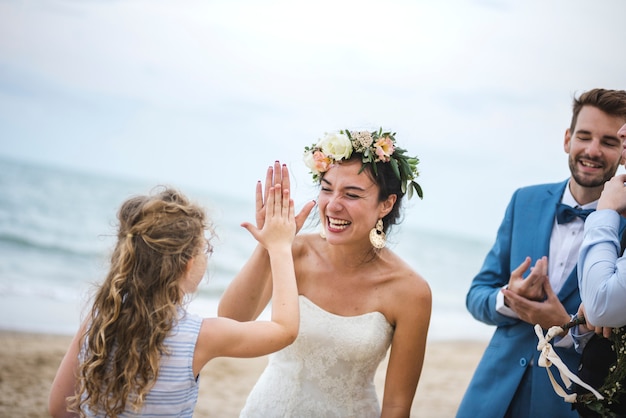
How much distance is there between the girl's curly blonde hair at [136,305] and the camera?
2.63 m

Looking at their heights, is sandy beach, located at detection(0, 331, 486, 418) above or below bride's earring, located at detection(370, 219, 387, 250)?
below

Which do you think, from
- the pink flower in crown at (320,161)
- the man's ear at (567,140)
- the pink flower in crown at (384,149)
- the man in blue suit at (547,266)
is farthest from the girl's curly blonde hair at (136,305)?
the man's ear at (567,140)

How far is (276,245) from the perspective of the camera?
3143 millimetres

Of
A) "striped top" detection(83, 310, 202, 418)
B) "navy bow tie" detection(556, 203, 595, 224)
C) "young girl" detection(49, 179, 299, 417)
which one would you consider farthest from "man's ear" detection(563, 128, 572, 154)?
A: "striped top" detection(83, 310, 202, 418)

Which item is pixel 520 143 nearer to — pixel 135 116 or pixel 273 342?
pixel 135 116

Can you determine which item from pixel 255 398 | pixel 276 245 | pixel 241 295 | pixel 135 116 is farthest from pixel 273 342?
pixel 135 116

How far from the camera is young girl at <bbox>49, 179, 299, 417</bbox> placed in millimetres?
2637

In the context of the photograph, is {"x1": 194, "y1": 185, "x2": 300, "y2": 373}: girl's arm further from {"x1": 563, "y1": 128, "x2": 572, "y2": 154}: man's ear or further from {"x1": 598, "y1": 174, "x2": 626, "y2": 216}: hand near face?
{"x1": 563, "y1": 128, "x2": 572, "y2": 154}: man's ear

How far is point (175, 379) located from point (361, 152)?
1784 millimetres

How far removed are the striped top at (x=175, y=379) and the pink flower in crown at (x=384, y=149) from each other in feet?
5.33

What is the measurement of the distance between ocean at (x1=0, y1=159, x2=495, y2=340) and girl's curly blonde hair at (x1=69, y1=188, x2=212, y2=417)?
133 millimetres

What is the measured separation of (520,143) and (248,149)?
1559 centimetres

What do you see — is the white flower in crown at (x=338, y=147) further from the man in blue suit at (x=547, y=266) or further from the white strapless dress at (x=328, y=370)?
the man in blue suit at (x=547, y=266)

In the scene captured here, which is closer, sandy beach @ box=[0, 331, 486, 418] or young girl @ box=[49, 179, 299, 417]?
young girl @ box=[49, 179, 299, 417]
